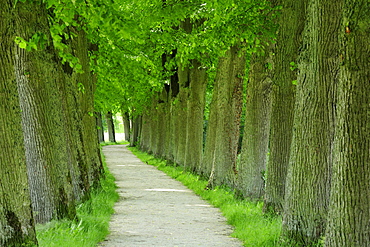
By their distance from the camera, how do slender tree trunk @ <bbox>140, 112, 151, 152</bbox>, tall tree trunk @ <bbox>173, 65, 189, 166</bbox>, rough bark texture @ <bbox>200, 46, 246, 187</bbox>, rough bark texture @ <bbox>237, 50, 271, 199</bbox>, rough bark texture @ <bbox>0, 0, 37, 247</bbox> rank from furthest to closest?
1. slender tree trunk @ <bbox>140, 112, 151, 152</bbox>
2. tall tree trunk @ <bbox>173, 65, 189, 166</bbox>
3. rough bark texture @ <bbox>200, 46, 246, 187</bbox>
4. rough bark texture @ <bbox>237, 50, 271, 199</bbox>
5. rough bark texture @ <bbox>0, 0, 37, 247</bbox>

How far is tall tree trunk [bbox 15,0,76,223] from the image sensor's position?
9078mm

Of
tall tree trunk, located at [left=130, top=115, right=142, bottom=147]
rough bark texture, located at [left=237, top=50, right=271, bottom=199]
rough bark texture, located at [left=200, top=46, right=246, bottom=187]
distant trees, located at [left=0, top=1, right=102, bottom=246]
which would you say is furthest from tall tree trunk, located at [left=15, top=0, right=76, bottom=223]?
tall tree trunk, located at [left=130, top=115, right=142, bottom=147]

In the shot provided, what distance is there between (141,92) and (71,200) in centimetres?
2002

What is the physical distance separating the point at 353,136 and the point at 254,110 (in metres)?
8.09

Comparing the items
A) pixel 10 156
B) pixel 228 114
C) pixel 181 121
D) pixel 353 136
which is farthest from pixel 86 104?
pixel 353 136

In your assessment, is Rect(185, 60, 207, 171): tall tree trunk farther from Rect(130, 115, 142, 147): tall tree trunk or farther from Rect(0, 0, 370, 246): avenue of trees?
Rect(130, 115, 142, 147): tall tree trunk

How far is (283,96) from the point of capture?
35.4 ft

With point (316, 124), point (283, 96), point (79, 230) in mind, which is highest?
point (283, 96)

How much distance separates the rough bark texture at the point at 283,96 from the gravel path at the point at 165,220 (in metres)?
1.20

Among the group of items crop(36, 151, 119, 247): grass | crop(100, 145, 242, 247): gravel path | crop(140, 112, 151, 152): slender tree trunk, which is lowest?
crop(100, 145, 242, 247): gravel path

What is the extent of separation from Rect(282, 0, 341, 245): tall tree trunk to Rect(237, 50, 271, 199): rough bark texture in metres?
5.57

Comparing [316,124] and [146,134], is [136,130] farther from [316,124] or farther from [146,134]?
[316,124]

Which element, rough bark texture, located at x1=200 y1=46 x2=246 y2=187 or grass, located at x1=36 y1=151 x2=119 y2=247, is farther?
rough bark texture, located at x1=200 y1=46 x2=246 y2=187

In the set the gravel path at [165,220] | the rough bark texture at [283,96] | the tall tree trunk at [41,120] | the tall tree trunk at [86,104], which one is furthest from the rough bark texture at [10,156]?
the tall tree trunk at [86,104]
